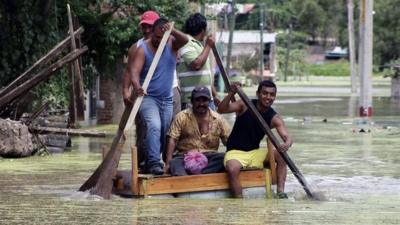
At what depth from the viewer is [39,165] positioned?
15109mm

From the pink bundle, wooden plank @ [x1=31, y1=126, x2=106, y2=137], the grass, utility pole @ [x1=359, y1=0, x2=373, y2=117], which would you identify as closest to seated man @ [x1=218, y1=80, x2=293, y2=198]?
the pink bundle

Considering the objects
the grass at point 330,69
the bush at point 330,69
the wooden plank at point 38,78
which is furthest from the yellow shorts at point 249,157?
the bush at point 330,69

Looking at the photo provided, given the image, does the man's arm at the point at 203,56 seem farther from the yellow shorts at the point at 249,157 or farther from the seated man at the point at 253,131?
the yellow shorts at the point at 249,157

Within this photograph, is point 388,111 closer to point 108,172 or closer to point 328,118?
point 328,118

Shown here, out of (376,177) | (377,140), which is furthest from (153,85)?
(377,140)

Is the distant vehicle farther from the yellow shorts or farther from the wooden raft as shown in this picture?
the wooden raft

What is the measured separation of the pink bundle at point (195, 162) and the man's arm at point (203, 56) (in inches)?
46.2

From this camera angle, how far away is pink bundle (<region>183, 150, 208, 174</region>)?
11.1m

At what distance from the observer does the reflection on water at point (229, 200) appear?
9711mm

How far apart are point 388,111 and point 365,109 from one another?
15.3 feet

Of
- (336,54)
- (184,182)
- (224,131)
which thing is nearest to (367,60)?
(224,131)

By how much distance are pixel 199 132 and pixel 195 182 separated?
0.67 m

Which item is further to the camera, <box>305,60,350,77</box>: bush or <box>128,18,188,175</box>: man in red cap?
<box>305,60,350,77</box>: bush

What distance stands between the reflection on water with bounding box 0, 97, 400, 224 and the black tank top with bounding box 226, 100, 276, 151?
0.67 meters
